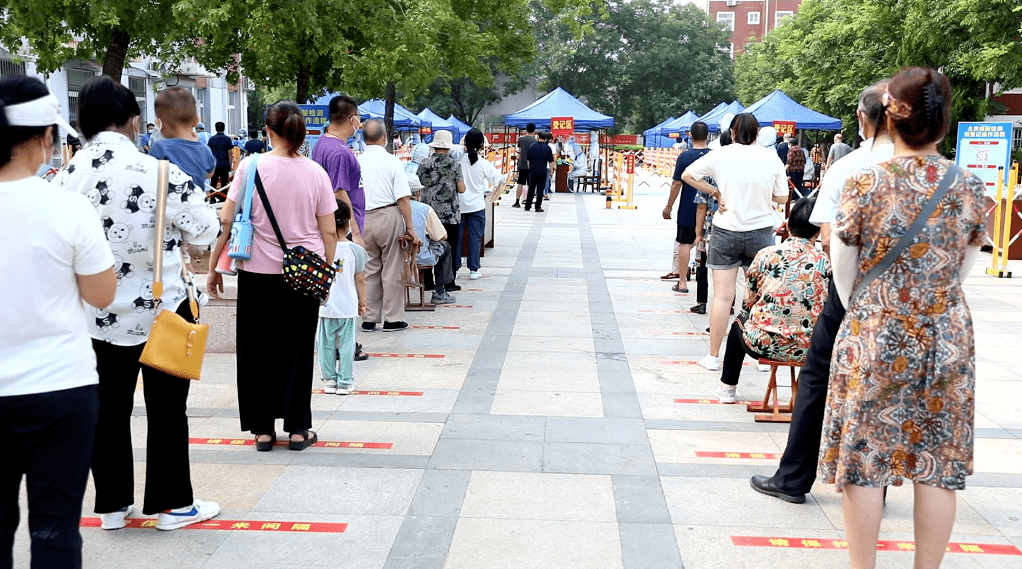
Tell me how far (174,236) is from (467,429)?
228 cm

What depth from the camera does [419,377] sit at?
23.1 ft

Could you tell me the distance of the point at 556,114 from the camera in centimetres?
2709

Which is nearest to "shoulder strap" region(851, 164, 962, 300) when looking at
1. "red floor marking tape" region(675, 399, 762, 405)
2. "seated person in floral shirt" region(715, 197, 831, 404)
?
"seated person in floral shirt" region(715, 197, 831, 404)

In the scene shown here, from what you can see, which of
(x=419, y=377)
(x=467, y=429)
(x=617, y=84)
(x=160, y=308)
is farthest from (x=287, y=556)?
→ (x=617, y=84)

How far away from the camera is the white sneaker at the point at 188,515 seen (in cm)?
418

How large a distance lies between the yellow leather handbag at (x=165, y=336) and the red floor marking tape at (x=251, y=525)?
0.72 metres

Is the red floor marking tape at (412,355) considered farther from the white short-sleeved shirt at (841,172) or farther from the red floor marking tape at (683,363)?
the white short-sleeved shirt at (841,172)

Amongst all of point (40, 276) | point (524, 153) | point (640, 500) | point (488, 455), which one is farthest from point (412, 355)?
point (524, 153)

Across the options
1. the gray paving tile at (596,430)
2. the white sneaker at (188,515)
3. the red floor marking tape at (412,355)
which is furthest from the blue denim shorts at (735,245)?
the white sneaker at (188,515)

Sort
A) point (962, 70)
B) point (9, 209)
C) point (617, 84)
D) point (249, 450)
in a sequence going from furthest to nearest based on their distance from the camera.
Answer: point (617, 84), point (962, 70), point (249, 450), point (9, 209)

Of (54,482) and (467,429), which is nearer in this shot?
(54,482)

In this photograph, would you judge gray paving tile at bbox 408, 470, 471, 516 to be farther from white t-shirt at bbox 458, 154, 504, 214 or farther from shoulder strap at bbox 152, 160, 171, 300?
white t-shirt at bbox 458, 154, 504, 214

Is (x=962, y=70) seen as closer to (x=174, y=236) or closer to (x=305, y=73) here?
(x=305, y=73)

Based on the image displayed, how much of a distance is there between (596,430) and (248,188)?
230 centimetres
